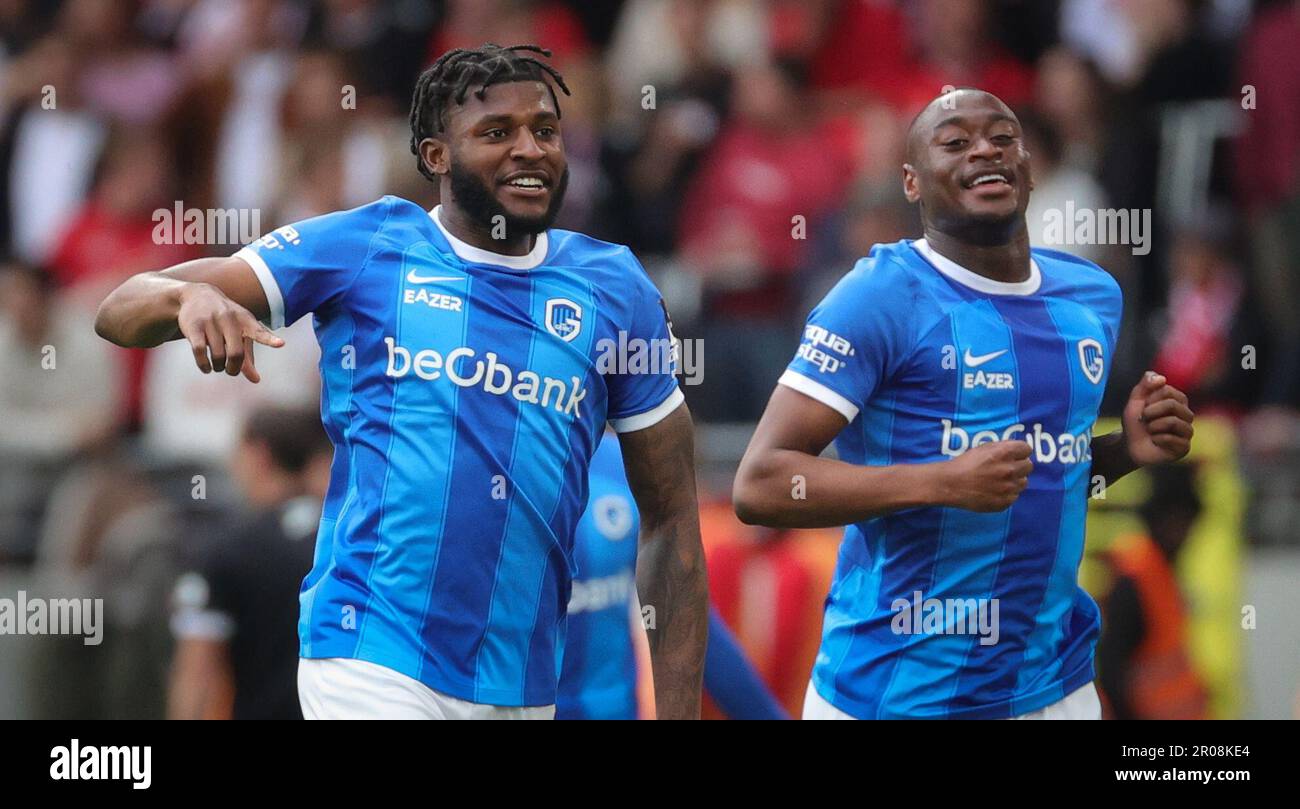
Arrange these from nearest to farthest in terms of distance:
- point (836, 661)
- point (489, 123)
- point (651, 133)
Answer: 1. point (489, 123)
2. point (836, 661)
3. point (651, 133)

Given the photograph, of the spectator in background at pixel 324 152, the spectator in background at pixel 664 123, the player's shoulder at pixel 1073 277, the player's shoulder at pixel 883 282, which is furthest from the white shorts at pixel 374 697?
the spectator in background at pixel 324 152

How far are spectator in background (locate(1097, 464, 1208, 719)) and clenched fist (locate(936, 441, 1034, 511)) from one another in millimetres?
3798

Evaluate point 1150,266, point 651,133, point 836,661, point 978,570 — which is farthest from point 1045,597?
point 651,133

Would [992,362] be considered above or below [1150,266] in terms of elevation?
below

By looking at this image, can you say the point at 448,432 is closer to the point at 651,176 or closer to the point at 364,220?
the point at 364,220

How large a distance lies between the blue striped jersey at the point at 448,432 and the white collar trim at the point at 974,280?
3.06 ft

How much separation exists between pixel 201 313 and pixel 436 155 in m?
1.04

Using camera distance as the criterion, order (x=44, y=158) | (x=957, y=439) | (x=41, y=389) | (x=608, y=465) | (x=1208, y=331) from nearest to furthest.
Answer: (x=957, y=439) < (x=608, y=465) < (x=1208, y=331) < (x=41, y=389) < (x=44, y=158)

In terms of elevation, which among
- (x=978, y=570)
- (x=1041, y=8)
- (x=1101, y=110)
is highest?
(x=1041, y=8)

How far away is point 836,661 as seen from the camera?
18.8 feet

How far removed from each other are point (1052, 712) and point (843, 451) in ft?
3.07

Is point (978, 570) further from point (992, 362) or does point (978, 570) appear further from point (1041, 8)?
point (1041, 8)

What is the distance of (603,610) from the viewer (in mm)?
6617

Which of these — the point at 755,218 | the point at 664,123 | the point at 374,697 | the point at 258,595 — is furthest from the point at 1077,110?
the point at 374,697
